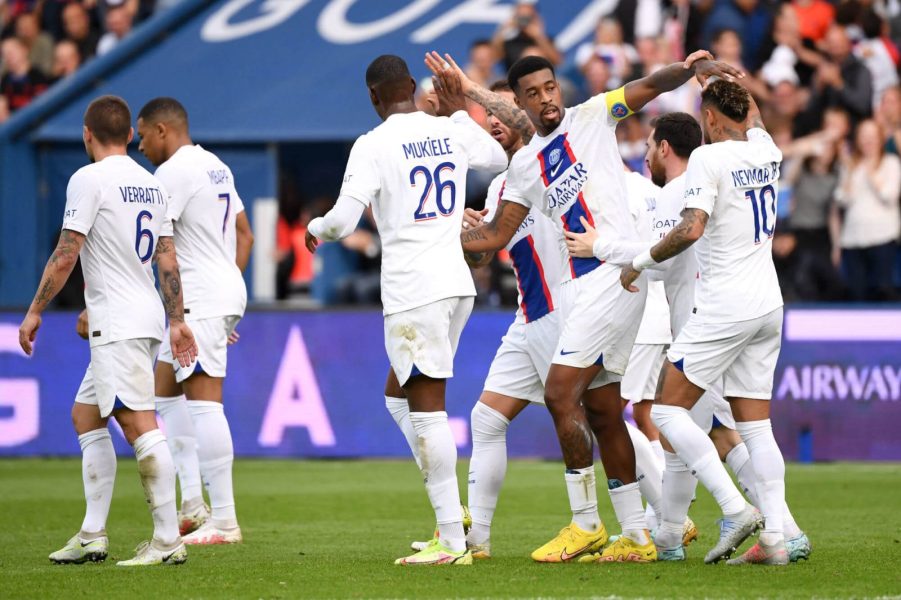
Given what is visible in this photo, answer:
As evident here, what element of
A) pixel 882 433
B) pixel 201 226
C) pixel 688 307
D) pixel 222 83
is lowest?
pixel 882 433

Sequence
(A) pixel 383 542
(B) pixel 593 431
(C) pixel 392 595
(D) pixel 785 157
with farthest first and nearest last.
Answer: (D) pixel 785 157
(A) pixel 383 542
(B) pixel 593 431
(C) pixel 392 595

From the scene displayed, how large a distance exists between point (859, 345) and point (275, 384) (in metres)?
5.92

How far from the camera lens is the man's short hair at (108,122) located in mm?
8211

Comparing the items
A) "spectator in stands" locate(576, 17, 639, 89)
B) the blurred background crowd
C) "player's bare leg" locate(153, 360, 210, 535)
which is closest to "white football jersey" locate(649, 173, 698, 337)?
"player's bare leg" locate(153, 360, 210, 535)

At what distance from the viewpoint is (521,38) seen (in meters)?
18.6

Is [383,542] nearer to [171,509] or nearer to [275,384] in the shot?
[171,509]

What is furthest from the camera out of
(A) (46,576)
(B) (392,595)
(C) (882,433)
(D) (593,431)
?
(C) (882,433)

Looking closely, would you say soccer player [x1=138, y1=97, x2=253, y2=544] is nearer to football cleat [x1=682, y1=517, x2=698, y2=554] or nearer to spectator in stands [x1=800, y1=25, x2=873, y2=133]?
football cleat [x1=682, y1=517, x2=698, y2=554]

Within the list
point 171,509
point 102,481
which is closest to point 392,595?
point 171,509

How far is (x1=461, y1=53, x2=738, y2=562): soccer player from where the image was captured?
7.88 meters

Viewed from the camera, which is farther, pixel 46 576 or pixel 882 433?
pixel 882 433

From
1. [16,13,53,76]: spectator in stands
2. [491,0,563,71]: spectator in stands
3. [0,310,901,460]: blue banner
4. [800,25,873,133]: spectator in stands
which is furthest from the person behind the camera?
[16,13,53,76]: spectator in stands

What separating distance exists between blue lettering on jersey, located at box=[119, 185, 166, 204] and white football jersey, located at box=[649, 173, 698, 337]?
2887mm

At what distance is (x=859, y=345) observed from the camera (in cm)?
1463
